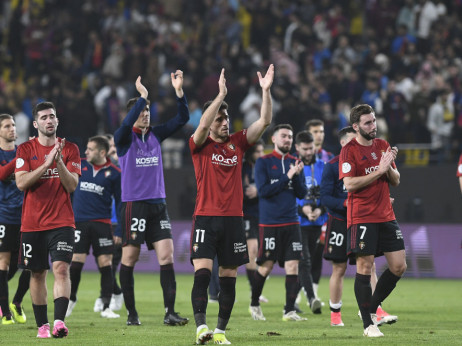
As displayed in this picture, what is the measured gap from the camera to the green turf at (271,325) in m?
9.44

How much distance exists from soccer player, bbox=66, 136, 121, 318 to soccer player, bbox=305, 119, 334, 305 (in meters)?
3.08

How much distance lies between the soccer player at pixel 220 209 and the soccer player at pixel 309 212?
379 centimetres

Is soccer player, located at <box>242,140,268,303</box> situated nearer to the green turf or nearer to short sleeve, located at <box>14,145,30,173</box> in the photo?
the green turf

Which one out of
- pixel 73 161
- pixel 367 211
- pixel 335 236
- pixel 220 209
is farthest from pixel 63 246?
pixel 335 236

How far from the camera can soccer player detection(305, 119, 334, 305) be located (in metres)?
13.8

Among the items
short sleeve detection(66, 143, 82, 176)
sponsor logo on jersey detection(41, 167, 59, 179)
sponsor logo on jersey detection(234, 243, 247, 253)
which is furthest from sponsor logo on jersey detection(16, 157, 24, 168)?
sponsor logo on jersey detection(234, 243, 247, 253)

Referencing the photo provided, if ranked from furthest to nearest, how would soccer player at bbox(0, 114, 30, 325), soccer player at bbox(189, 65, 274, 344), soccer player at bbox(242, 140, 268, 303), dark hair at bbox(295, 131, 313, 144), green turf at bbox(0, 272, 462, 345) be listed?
soccer player at bbox(242, 140, 268, 303) → dark hair at bbox(295, 131, 313, 144) → soccer player at bbox(0, 114, 30, 325) → green turf at bbox(0, 272, 462, 345) → soccer player at bbox(189, 65, 274, 344)

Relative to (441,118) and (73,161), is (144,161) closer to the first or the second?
(73,161)

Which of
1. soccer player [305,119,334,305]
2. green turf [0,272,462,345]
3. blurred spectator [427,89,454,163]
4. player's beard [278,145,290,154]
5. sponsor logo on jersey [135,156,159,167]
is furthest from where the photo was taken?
blurred spectator [427,89,454,163]

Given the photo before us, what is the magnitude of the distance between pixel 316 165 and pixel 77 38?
15.5 meters

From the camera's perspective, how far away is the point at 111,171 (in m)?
13.0

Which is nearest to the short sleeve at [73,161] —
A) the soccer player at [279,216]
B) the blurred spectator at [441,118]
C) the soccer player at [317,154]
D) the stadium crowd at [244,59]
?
the soccer player at [279,216]

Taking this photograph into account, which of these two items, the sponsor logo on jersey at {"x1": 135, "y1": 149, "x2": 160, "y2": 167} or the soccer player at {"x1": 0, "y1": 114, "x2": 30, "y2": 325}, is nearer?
the sponsor logo on jersey at {"x1": 135, "y1": 149, "x2": 160, "y2": 167}

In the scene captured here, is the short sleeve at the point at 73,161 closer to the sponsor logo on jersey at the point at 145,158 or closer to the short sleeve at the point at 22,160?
the short sleeve at the point at 22,160
